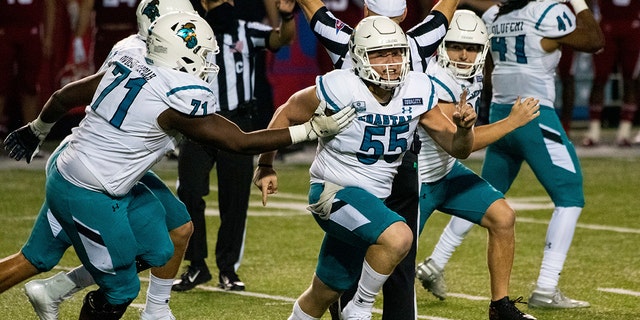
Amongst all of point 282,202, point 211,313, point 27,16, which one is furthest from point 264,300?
point 27,16

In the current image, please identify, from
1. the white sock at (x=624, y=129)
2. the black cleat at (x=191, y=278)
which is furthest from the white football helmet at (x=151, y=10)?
the white sock at (x=624, y=129)

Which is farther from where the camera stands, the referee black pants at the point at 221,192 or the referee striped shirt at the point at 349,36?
the referee black pants at the point at 221,192

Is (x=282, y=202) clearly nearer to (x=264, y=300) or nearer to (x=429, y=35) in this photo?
(x=264, y=300)

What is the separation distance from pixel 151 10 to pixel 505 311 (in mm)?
2186

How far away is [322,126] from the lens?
5219 mm

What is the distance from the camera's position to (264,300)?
685cm

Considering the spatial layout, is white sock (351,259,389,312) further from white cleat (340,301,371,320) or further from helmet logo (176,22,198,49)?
helmet logo (176,22,198,49)

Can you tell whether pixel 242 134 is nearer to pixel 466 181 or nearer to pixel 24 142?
pixel 24 142

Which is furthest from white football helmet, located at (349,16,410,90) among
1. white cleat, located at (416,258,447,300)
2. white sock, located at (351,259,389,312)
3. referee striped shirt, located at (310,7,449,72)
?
white cleat, located at (416,258,447,300)

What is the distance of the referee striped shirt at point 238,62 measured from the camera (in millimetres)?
7301

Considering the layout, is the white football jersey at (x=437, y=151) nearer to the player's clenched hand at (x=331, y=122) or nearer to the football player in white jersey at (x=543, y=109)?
the football player in white jersey at (x=543, y=109)

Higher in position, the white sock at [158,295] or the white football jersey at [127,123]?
the white football jersey at [127,123]

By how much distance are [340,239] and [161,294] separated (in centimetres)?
92

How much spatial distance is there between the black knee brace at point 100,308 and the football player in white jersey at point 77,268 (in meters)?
0.31
